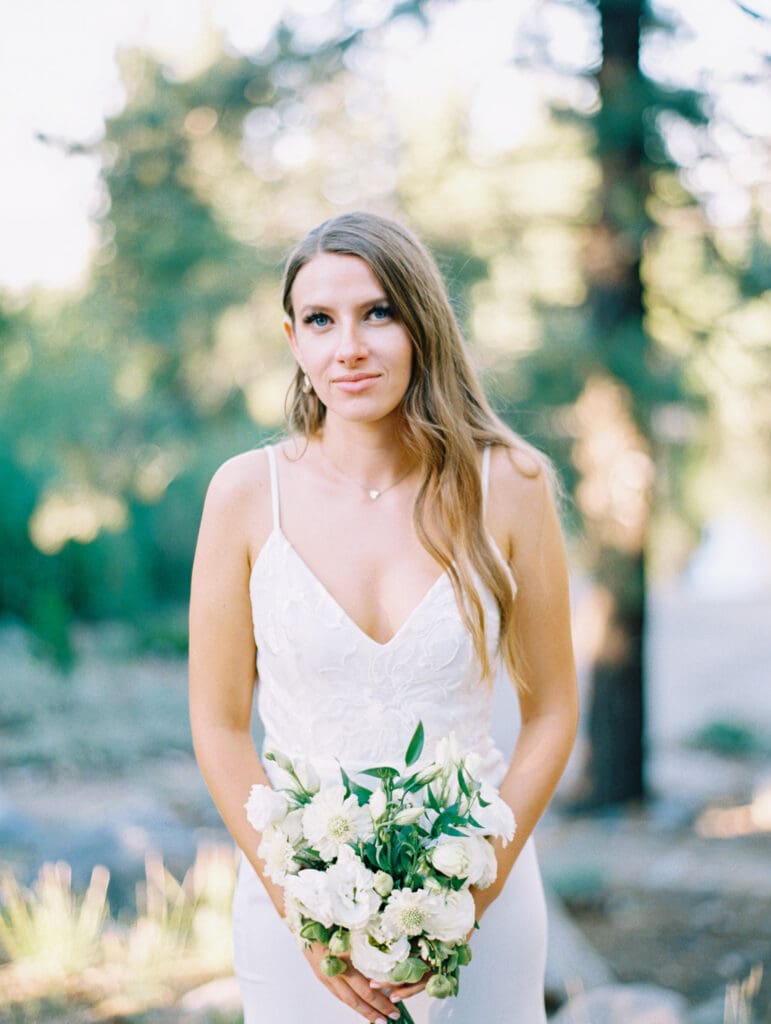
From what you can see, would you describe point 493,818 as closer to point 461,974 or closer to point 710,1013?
point 461,974

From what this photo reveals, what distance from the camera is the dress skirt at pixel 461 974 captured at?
2.07 meters

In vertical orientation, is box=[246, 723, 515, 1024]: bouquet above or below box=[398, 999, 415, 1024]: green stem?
above

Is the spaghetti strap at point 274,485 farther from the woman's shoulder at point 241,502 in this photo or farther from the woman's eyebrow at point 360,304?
the woman's eyebrow at point 360,304

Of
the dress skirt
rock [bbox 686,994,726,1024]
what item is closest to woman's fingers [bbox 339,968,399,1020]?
the dress skirt

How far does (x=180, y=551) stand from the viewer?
1268cm

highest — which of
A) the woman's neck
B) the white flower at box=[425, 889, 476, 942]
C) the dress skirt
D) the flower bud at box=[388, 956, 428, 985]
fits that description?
the woman's neck

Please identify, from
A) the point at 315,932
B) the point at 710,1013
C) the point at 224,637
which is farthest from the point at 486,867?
the point at 710,1013

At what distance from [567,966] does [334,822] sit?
2.69m

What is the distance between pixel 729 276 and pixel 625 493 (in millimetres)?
1321

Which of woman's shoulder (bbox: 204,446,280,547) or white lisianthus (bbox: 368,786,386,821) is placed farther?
woman's shoulder (bbox: 204,446,280,547)

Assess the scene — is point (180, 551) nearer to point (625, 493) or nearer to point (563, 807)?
point (563, 807)

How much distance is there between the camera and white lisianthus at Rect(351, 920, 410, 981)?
1.64 m

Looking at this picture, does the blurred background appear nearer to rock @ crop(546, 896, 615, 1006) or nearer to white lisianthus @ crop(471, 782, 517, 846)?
rock @ crop(546, 896, 615, 1006)

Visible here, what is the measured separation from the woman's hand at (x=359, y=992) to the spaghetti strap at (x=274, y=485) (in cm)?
82
